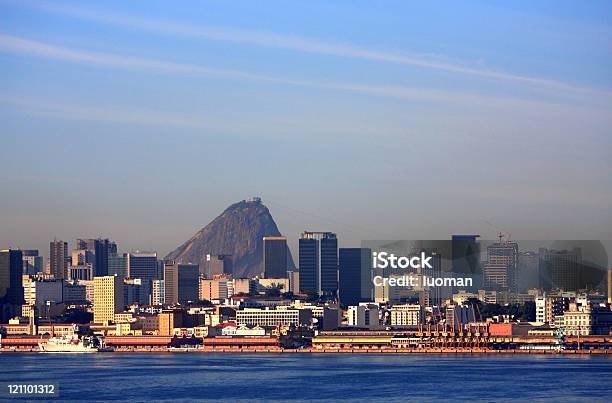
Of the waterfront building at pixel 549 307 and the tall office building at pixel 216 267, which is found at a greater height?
the tall office building at pixel 216 267

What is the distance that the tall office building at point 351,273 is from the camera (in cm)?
10169

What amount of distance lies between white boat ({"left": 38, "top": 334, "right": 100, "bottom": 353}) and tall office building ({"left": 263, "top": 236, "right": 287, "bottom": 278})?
6784cm

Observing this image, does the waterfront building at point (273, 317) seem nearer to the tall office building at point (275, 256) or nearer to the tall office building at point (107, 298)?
the tall office building at point (107, 298)

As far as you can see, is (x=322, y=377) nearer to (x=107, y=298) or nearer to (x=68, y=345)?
(x=68, y=345)

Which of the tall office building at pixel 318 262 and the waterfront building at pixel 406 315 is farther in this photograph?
the tall office building at pixel 318 262

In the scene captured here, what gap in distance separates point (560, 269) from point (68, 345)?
25.2 m

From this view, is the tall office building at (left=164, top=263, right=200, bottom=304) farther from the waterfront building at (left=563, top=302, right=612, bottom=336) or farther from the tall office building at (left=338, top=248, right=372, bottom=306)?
the waterfront building at (left=563, top=302, right=612, bottom=336)

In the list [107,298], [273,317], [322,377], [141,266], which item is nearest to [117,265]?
[141,266]

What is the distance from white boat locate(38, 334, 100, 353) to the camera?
71.9 m

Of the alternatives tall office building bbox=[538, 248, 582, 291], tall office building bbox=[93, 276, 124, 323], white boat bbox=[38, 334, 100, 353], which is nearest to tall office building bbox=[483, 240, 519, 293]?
tall office building bbox=[538, 248, 582, 291]

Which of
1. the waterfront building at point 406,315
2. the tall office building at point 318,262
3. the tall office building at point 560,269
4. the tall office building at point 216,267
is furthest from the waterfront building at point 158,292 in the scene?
the tall office building at point 216,267

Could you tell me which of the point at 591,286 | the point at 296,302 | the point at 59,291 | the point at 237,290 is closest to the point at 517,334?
the point at 591,286

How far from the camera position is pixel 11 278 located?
104m

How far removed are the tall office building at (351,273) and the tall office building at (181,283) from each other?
1217 cm
